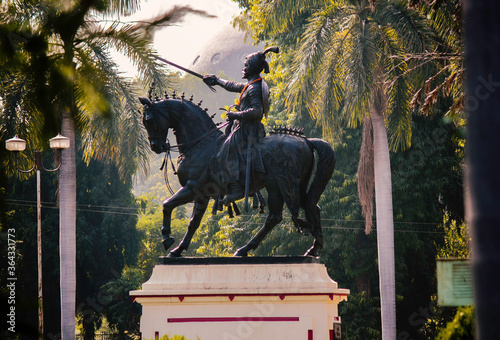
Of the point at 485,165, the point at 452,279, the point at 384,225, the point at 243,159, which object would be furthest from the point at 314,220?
the point at 485,165

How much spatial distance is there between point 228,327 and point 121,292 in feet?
53.8

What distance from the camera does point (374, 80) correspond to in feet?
62.6

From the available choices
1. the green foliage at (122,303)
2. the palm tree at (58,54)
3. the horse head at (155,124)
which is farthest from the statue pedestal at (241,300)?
the green foliage at (122,303)

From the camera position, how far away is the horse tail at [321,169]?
489 inches

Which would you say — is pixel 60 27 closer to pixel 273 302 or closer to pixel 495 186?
pixel 495 186

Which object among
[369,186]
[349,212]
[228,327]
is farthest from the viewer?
[349,212]

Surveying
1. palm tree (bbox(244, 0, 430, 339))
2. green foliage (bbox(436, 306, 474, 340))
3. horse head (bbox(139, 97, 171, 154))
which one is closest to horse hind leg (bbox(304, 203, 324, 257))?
horse head (bbox(139, 97, 171, 154))

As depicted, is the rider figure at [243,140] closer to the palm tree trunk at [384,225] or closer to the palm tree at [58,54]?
the palm tree trunk at [384,225]

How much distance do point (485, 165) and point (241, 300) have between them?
10060 millimetres

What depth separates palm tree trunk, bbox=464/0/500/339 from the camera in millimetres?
1899

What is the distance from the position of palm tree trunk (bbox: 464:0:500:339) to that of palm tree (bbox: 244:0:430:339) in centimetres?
1703

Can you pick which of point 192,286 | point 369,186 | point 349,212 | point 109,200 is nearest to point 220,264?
point 192,286

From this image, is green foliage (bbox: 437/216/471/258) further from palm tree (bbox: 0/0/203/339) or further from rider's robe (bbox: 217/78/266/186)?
palm tree (bbox: 0/0/203/339)

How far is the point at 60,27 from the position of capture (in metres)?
2.05
